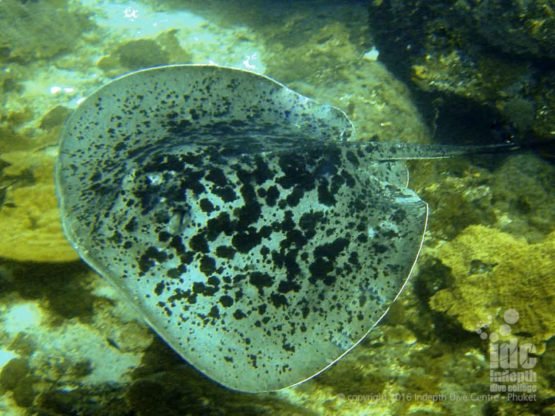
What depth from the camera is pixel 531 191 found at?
4.27m

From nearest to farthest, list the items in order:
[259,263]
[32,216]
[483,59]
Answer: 1. [259,263]
2. [32,216]
3. [483,59]

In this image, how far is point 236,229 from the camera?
2.91 m

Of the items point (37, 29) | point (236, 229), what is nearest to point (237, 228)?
point (236, 229)

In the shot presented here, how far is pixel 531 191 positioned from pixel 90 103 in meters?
4.64

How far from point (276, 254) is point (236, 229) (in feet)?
1.18

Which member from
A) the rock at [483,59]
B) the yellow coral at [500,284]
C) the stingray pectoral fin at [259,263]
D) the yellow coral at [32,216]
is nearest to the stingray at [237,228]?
the stingray pectoral fin at [259,263]

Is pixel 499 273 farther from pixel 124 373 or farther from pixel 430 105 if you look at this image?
pixel 124 373

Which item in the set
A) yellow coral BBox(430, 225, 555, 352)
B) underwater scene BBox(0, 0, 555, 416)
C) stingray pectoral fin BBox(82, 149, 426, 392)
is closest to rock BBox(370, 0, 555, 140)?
underwater scene BBox(0, 0, 555, 416)

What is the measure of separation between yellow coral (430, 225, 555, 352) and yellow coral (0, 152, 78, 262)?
3.69m

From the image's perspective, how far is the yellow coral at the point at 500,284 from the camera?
334 cm

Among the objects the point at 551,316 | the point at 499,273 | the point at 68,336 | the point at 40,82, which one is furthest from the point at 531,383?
the point at 40,82

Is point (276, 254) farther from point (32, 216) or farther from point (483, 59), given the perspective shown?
point (483, 59)

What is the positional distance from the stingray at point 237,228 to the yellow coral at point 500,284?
828 millimetres

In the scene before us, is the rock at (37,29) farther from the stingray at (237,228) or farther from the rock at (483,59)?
the rock at (483,59)
